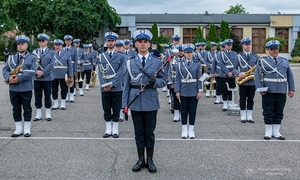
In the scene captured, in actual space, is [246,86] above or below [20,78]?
below

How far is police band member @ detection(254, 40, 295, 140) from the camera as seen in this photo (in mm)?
8625

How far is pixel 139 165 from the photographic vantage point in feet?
21.3

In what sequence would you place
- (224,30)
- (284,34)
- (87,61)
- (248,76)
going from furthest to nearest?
(284,34) → (224,30) → (87,61) → (248,76)

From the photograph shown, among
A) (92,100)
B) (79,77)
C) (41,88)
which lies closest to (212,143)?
(41,88)

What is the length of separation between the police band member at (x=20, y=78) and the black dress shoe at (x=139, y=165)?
3287 millimetres

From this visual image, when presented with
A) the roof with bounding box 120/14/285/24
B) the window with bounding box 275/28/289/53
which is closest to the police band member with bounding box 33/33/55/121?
the roof with bounding box 120/14/285/24

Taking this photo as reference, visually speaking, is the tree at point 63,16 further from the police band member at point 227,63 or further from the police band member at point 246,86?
the police band member at point 246,86

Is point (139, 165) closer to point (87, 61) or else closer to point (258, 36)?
point (87, 61)

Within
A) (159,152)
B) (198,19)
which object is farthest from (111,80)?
(198,19)

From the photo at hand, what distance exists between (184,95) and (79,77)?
9627 mm

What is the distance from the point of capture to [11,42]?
5725 cm

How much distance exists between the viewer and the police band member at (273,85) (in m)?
8.62

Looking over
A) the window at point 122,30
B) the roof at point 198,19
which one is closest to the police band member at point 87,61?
the roof at point 198,19

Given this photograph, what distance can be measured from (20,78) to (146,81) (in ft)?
10.7
